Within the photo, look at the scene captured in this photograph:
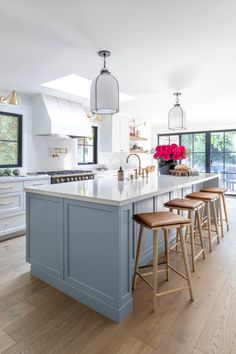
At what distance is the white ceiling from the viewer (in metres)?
2.01

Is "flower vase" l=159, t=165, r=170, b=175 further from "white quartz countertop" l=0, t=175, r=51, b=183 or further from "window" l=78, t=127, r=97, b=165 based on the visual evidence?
"window" l=78, t=127, r=97, b=165

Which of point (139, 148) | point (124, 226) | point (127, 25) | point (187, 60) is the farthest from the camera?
point (139, 148)

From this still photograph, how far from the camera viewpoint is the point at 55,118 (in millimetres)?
4434

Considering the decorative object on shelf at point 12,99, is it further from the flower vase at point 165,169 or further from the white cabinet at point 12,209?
the flower vase at point 165,169

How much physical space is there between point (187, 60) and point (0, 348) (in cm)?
334

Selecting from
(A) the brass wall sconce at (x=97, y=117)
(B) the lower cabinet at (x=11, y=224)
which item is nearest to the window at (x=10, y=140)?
(B) the lower cabinet at (x=11, y=224)

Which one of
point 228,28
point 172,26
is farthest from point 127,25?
point 228,28

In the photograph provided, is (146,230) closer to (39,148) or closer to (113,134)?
(39,148)

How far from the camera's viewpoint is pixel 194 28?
229cm

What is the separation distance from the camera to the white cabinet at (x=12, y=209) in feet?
11.7

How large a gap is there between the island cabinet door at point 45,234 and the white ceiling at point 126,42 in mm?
1590

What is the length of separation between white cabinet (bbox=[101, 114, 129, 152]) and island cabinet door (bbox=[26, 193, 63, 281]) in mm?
3923

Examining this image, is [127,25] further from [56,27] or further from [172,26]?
[56,27]

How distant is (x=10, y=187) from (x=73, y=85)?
220 centimetres
